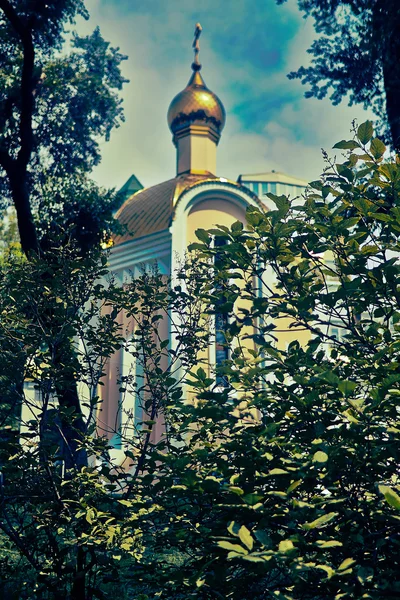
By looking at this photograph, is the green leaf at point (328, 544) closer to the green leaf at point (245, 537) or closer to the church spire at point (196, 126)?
the green leaf at point (245, 537)

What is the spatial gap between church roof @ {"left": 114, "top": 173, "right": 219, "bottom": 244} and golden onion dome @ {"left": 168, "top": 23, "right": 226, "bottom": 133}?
2.51 metres

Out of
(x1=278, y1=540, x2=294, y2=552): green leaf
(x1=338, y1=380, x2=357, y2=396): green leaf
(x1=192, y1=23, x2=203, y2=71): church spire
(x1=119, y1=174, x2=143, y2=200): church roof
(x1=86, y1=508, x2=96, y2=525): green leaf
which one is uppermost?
(x1=192, y1=23, x2=203, y2=71): church spire

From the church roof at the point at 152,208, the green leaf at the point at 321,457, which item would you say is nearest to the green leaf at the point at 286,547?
the green leaf at the point at 321,457

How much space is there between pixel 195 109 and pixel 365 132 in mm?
19147

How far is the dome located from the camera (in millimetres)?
21906

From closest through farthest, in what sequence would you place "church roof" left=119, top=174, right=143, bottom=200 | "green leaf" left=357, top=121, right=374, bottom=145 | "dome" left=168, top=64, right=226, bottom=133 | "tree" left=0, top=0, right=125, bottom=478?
"green leaf" left=357, top=121, right=374, bottom=145
"tree" left=0, top=0, right=125, bottom=478
"dome" left=168, top=64, right=226, bottom=133
"church roof" left=119, top=174, right=143, bottom=200

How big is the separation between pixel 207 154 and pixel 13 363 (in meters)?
17.5

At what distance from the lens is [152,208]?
1900 centimetres

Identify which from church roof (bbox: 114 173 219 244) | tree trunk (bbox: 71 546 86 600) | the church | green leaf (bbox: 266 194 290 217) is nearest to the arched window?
the church

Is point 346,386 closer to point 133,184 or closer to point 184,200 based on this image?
point 184,200

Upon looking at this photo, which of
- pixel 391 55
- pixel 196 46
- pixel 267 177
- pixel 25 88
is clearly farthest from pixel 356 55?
pixel 196 46

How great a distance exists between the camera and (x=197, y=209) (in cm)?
1827

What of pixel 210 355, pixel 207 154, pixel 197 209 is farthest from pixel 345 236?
pixel 207 154

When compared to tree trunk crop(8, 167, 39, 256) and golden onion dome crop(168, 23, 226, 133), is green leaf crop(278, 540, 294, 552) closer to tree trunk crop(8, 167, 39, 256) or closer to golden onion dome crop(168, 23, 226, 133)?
tree trunk crop(8, 167, 39, 256)
